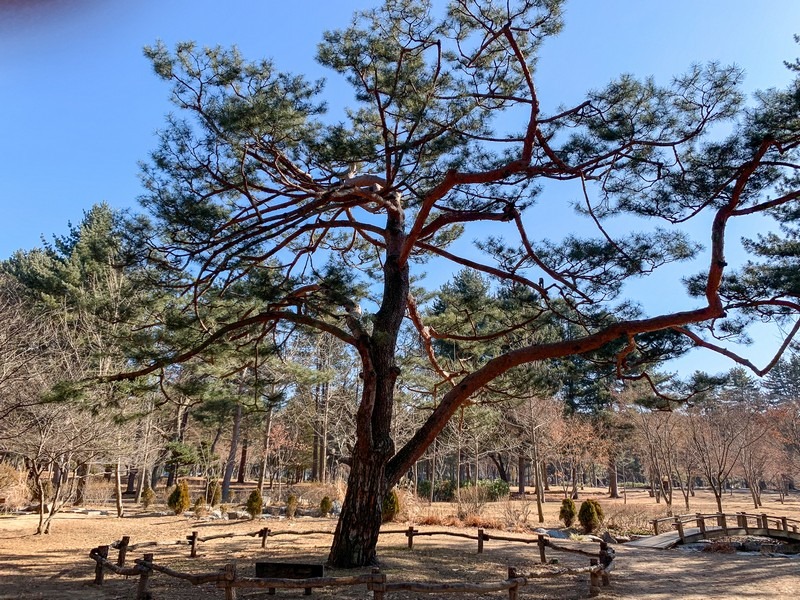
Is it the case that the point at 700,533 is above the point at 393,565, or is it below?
below

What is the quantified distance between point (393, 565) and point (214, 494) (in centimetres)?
1245

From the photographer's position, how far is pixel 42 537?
1109cm

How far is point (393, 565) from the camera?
299 inches

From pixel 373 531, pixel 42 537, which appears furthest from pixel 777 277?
pixel 42 537

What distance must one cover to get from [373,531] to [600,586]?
309cm

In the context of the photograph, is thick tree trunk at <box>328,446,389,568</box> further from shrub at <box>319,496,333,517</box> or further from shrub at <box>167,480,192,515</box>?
shrub at <box>167,480,192,515</box>

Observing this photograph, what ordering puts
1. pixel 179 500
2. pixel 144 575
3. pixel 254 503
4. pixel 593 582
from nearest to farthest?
pixel 144 575, pixel 593 582, pixel 254 503, pixel 179 500

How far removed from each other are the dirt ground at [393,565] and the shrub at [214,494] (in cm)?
480

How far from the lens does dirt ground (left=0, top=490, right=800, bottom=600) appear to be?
21.1 feet

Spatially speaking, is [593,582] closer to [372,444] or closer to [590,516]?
[372,444]

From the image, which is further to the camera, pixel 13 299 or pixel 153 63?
pixel 13 299

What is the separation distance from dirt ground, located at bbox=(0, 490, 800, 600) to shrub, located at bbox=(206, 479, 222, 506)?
4.80 meters

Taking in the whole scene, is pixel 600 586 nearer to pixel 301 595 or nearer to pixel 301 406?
pixel 301 595

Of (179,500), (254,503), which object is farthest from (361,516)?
(179,500)
